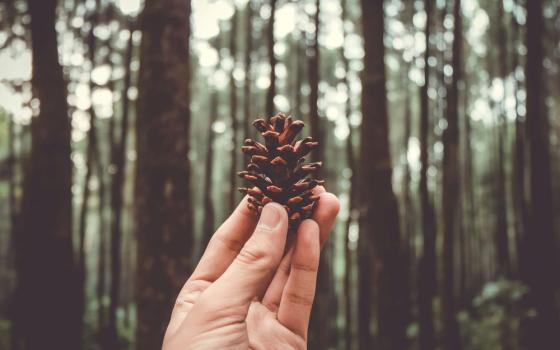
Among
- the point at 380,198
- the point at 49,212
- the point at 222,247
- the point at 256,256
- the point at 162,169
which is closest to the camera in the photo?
the point at 256,256

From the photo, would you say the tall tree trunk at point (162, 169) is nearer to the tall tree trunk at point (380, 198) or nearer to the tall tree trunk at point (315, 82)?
the tall tree trunk at point (315, 82)

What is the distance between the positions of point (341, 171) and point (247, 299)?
19.7m

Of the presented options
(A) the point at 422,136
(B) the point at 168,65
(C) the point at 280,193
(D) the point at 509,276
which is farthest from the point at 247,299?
(D) the point at 509,276

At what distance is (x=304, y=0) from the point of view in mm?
9758

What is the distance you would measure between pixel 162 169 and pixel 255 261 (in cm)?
198

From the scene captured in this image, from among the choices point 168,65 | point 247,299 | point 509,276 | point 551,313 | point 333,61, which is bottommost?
point 509,276

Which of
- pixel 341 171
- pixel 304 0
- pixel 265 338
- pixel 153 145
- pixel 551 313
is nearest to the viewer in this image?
pixel 265 338

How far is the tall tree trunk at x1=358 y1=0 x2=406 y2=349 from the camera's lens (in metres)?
5.00

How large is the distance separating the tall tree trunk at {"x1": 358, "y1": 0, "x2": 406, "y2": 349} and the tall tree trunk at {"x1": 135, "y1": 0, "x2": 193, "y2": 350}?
249cm

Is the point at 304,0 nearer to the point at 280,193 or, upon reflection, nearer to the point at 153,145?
the point at 153,145

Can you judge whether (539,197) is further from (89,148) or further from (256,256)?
(89,148)

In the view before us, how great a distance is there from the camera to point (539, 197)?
15.3 feet

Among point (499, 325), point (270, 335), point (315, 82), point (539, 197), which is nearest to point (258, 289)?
point (270, 335)

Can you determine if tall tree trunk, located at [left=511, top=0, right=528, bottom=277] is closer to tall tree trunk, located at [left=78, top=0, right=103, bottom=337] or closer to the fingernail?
the fingernail
